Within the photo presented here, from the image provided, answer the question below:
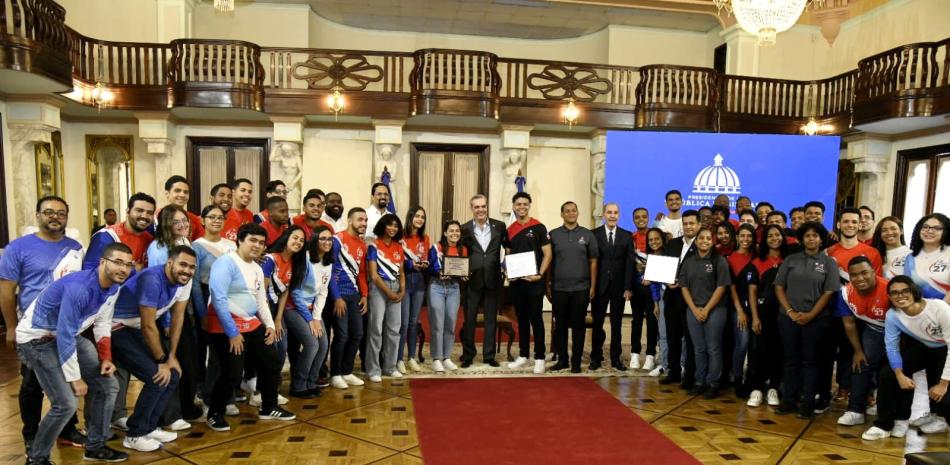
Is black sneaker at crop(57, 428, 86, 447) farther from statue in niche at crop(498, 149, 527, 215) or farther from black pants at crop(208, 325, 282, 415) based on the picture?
statue in niche at crop(498, 149, 527, 215)

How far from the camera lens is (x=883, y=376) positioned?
3.76 m

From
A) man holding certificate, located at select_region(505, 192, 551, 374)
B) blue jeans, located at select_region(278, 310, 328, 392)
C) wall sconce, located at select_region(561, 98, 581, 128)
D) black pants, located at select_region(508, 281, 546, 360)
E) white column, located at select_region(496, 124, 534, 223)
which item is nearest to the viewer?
blue jeans, located at select_region(278, 310, 328, 392)

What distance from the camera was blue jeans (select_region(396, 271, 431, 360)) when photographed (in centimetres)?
496

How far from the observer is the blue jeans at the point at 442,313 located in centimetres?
505

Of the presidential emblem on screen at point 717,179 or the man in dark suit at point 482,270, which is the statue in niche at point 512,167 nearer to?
the presidential emblem on screen at point 717,179

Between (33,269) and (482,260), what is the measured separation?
3.17m

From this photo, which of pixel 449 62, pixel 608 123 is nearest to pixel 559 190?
pixel 608 123

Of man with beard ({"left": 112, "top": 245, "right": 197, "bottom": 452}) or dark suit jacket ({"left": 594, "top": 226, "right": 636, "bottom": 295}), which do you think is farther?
dark suit jacket ({"left": 594, "top": 226, "right": 636, "bottom": 295})

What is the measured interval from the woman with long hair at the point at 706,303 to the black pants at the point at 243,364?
3.11 meters

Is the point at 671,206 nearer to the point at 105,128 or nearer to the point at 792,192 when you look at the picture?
the point at 792,192

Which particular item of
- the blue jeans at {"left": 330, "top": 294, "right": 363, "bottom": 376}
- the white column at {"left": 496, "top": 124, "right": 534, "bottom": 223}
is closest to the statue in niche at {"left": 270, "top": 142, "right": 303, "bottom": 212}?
the white column at {"left": 496, "top": 124, "right": 534, "bottom": 223}

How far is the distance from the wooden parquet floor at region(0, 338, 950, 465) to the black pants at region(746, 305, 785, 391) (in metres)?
0.23

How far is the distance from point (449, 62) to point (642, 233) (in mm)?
5393

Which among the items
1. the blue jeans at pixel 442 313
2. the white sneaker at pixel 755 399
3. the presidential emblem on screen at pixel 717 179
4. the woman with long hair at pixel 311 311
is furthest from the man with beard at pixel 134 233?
the presidential emblem on screen at pixel 717 179
